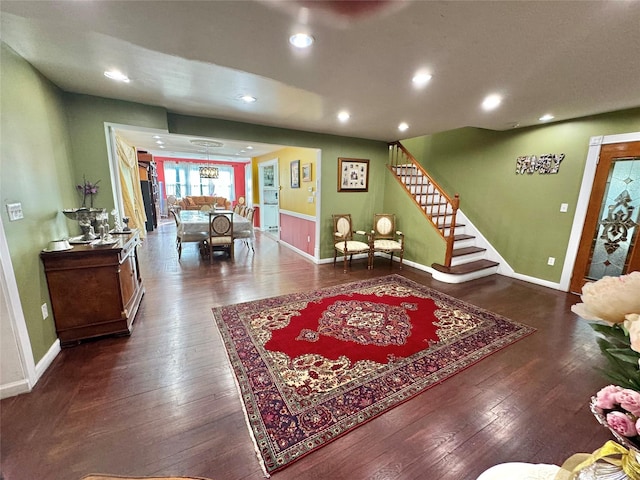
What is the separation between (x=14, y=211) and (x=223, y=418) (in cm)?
197

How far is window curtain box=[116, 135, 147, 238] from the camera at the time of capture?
5.81 meters

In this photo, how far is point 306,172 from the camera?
17.2ft

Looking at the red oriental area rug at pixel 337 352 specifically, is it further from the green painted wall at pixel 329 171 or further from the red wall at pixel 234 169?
the red wall at pixel 234 169

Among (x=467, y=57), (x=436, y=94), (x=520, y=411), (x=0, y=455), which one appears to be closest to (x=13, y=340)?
(x=0, y=455)

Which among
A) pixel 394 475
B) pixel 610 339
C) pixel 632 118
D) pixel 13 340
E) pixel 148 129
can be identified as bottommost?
pixel 394 475

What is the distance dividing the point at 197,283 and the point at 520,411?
378 cm

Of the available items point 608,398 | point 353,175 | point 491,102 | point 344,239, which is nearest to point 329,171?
point 353,175

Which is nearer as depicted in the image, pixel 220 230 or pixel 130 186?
pixel 220 230

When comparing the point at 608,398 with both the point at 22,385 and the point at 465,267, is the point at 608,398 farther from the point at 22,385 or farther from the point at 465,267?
the point at 465,267

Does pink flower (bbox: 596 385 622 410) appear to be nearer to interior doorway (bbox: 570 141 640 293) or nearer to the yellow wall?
interior doorway (bbox: 570 141 640 293)

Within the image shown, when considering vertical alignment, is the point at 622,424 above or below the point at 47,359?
above

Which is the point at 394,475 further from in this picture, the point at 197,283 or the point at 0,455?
the point at 197,283

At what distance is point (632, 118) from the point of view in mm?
3119

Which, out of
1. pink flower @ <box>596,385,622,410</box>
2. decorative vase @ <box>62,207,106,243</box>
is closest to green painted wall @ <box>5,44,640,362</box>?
decorative vase @ <box>62,207,106,243</box>
